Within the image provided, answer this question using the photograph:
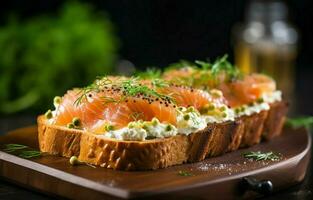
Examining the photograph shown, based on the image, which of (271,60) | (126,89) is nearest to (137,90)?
(126,89)

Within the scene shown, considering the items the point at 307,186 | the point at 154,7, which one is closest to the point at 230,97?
the point at 307,186

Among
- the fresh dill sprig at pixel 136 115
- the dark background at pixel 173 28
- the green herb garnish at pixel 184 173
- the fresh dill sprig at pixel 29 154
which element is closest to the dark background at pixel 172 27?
the dark background at pixel 173 28

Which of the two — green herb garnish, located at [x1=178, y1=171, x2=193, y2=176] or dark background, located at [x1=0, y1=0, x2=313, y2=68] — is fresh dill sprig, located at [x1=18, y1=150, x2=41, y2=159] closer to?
green herb garnish, located at [x1=178, y1=171, x2=193, y2=176]

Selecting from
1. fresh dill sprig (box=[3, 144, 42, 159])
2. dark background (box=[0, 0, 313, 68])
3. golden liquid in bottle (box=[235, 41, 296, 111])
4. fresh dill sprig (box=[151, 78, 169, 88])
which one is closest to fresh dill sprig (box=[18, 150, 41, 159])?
fresh dill sprig (box=[3, 144, 42, 159])

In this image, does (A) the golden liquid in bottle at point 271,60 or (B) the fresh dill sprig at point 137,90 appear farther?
(A) the golden liquid in bottle at point 271,60

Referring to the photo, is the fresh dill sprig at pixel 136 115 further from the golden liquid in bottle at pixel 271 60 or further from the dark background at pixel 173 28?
the dark background at pixel 173 28

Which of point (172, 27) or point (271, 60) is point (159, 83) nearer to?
point (271, 60)

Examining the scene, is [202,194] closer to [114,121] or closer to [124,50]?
[114,121]
